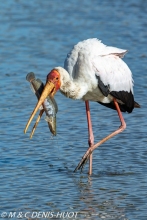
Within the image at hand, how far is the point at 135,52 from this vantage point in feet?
50.0

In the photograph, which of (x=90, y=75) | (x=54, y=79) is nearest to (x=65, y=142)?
(x=90, y=75)

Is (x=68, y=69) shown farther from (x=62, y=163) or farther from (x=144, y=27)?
(x=144, y=27)

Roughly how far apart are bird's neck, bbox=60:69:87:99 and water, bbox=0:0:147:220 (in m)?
0.92

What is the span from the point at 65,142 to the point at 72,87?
57.3 inches

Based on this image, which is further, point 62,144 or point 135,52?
point 135,52

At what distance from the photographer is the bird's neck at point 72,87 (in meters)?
8.74

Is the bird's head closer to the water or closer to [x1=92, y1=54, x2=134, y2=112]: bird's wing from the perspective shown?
[x1=92, y1=54, x2=134, y2=112]: bird's wing

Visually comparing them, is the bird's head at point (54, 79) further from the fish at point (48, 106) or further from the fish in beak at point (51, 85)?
the fish at point (48, 106)

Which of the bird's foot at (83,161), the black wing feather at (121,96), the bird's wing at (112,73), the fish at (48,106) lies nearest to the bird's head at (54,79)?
the fish at (48,106)

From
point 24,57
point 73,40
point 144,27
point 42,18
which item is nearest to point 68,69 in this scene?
point 24,57

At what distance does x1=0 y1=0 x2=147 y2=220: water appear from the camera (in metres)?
8.05

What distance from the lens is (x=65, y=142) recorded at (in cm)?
1015

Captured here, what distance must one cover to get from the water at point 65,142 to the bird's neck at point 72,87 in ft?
3.03

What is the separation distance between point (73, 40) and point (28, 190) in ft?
27.1
